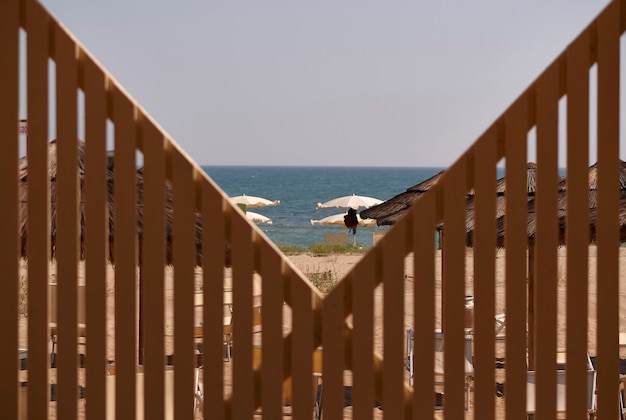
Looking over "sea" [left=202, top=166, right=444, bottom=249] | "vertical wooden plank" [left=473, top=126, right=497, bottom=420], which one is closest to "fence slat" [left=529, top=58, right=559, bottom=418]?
"vertical wooden plank" [left=473, top=126, right=497, bottom=420]

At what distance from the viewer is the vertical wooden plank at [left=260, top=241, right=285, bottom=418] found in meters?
2.67

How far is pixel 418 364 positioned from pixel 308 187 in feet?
260

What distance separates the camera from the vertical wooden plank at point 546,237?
2.66 m

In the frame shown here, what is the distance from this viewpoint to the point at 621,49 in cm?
268

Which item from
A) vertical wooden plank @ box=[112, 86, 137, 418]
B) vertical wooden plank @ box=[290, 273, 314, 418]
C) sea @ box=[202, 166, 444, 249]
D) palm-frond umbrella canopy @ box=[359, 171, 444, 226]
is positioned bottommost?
vertical wooden plank @ box=[290, 273, 314, 418]

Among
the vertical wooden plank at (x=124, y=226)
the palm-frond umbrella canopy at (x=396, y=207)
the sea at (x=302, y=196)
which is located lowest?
the vertical wooden plank at (x=124, y=226)

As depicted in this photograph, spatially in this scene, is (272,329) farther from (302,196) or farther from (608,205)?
(302,196)

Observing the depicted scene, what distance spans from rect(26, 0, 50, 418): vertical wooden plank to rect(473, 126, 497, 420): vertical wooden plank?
133cm

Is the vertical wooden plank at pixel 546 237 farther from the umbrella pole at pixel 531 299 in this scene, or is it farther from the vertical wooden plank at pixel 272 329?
the umbrella pole at pixel 531 299

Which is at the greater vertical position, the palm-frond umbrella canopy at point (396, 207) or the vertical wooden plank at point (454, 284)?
the palm-frond umbrella canopy at point (396, 207)

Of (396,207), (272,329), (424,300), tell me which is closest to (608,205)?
(424,300)

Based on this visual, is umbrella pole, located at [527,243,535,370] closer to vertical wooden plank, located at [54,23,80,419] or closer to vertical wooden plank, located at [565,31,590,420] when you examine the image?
vertical wooden plank, located at [565,31,590,420]

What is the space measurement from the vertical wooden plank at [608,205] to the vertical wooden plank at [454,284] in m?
0.44

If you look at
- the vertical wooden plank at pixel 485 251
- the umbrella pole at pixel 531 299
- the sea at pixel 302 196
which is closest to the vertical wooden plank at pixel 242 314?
the vertical wooden plank at pixel 485 251
